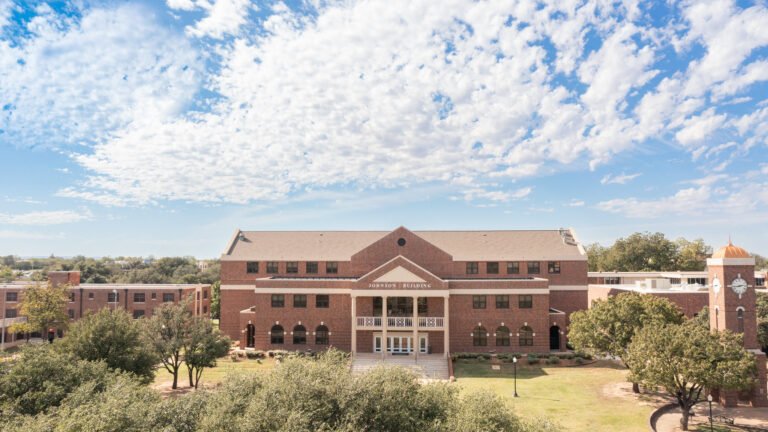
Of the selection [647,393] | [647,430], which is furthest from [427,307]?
[647,430]

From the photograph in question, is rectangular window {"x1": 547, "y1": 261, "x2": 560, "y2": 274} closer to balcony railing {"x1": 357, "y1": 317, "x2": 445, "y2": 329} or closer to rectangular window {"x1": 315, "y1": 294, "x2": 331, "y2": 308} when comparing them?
balcony railing {"x1": 357, "y1": 317, "x2": 445, "y2": 329}

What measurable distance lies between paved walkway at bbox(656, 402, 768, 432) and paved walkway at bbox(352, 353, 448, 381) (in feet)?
47.8

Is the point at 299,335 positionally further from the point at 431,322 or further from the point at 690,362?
the point at 690,362

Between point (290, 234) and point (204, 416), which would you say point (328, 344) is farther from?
point (204, 416)

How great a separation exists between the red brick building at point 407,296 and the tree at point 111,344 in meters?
15.4

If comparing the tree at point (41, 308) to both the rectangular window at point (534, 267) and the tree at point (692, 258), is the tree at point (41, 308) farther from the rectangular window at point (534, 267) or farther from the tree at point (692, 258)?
the tree at point (692, 258)

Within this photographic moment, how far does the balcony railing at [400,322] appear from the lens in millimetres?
41625

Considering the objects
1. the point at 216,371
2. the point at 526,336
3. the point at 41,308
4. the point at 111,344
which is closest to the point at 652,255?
the point at 526,336

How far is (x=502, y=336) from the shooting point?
42.7 meters

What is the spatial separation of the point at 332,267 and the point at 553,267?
2256 centimetres

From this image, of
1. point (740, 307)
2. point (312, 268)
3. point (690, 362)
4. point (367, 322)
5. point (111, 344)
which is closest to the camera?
point (690, 362)

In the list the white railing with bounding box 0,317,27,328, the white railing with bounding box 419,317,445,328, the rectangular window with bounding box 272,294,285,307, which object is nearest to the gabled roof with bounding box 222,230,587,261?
the rectangular window with bounding box 272,294,285,307

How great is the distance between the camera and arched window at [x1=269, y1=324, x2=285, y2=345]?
43594 millimetres

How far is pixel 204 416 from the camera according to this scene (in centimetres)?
1588
